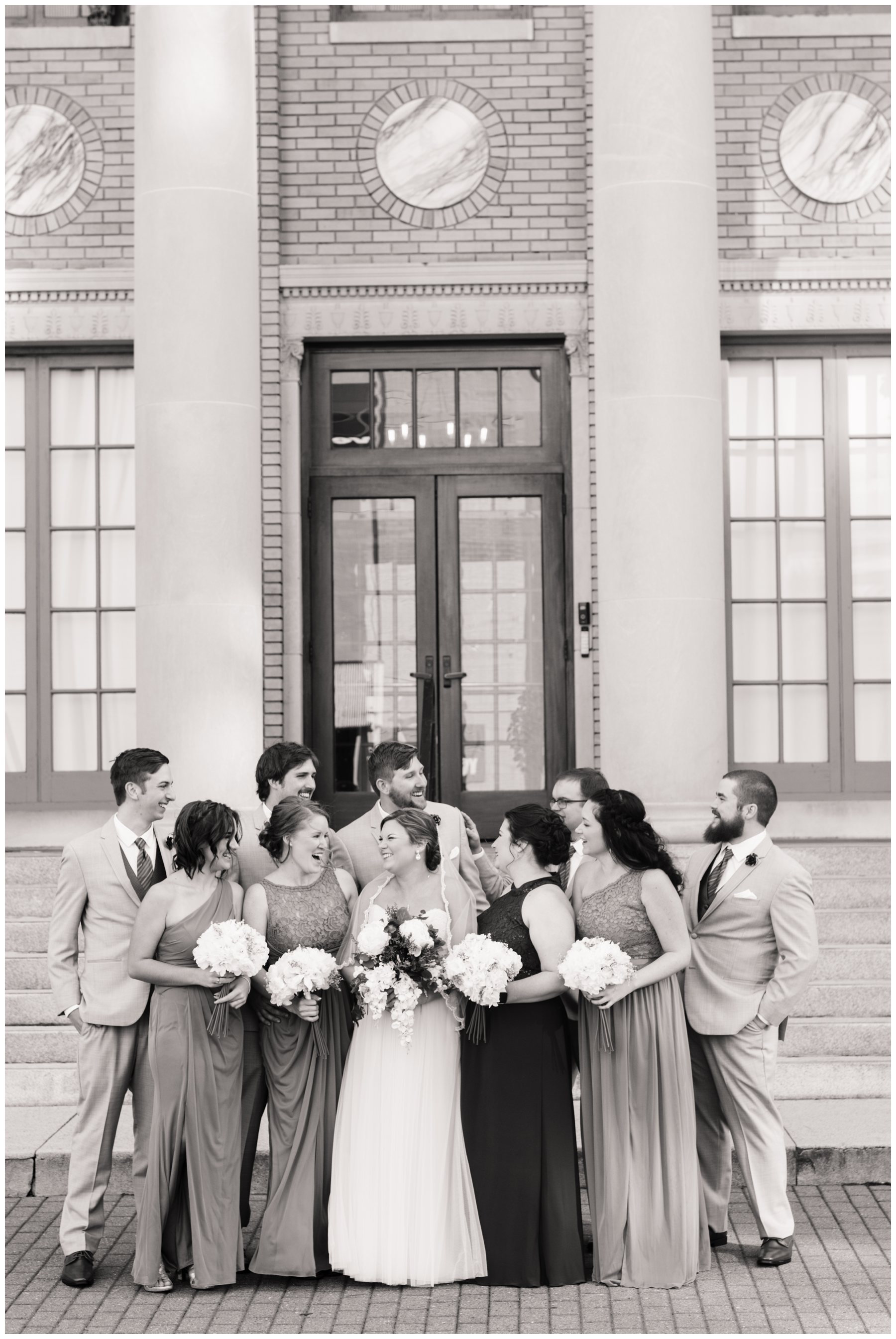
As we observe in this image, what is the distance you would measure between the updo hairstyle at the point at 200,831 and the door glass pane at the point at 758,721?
6.57 meters

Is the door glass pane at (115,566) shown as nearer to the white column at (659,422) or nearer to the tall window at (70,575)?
the tall window at (70,575)

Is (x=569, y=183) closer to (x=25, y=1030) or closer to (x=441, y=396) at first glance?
(x=441, y=396)

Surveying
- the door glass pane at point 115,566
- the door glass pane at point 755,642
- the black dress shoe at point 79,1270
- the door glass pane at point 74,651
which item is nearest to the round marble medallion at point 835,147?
the door glass pane at point 755,642

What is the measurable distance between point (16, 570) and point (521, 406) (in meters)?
4.08

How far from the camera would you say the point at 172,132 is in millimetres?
9336

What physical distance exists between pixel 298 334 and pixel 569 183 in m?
2.33

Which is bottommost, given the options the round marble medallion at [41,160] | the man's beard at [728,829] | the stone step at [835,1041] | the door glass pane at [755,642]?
the stone step at [835,1041]

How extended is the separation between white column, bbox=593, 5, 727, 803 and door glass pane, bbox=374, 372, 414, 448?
2567mm

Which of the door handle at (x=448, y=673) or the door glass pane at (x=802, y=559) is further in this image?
the door glass pane at (x=802, y=559)

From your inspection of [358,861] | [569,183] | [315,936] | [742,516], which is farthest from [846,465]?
[315,936]

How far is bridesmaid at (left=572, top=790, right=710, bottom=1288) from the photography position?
5.71 meters

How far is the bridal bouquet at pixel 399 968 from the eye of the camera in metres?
5.68

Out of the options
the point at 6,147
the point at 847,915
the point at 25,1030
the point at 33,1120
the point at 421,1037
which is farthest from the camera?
the point at 6,147

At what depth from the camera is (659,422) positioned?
9078mm
